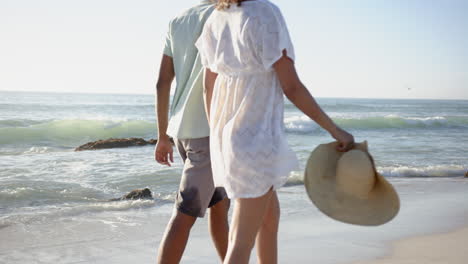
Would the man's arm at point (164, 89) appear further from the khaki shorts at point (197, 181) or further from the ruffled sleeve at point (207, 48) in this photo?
the ruffled sleeve at point (207, 48)

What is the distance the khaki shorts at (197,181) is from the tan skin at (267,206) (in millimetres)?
263

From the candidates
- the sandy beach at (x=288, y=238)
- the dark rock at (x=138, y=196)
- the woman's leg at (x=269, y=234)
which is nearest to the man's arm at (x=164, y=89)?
the woman's leg at (x=269, y=234)

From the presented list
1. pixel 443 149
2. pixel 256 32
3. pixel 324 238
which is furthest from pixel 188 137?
pixel 443 149

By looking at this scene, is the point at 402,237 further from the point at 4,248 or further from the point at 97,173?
the point at 97,173

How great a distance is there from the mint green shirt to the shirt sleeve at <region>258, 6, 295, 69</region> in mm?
540

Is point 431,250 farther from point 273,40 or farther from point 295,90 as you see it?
point 273,40

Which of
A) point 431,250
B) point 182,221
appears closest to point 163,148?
point 182,221

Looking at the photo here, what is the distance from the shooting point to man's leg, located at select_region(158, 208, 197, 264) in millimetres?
2355

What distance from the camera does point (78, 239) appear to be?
402 cm

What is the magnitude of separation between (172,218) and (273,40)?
41.1 inches

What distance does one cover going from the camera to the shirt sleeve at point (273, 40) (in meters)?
1.83

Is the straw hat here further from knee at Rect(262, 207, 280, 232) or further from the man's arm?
the man's arm

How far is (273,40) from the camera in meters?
1.83

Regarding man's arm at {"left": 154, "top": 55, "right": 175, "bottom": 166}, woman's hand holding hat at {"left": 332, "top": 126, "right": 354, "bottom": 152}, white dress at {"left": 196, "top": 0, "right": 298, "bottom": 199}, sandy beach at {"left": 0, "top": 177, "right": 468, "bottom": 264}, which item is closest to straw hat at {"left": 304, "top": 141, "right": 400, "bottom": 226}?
woman's hand holding hat at {"left": 332, "top": 126, "right": 354, "bottom": 152}
